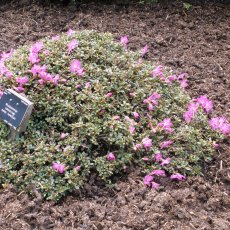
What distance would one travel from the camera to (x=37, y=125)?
3195 mm

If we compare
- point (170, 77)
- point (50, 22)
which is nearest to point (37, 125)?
point (170, 77)

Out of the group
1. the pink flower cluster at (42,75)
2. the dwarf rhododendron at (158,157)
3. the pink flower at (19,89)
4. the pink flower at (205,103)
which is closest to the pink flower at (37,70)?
the pink flower cluster at (42,75)

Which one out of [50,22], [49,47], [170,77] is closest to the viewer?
[49,47]

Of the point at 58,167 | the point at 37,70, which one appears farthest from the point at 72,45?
the point at 58,167

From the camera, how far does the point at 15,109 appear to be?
2.93m

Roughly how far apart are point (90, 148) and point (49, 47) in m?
0.87

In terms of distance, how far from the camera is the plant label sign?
9.52ft

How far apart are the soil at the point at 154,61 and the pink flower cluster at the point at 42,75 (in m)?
0.75

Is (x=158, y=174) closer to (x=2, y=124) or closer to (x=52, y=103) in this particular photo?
(x=52, y=103)

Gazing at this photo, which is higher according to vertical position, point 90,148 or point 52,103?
point 52,103

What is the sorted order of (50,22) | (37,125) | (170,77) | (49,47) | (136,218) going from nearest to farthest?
(136,218)
(37,125)
(49,47)
(170,77)
(50,22)

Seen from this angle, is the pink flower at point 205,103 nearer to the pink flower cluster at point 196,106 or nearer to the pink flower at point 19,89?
the pink flower cluster at point 196,106

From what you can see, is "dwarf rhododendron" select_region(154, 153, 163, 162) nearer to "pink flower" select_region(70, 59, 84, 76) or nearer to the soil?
the soil

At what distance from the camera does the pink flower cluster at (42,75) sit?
319 centimetres
